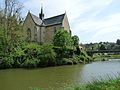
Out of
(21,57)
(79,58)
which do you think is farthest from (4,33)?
(79,58)

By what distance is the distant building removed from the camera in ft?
201

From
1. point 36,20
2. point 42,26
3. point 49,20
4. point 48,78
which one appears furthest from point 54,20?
point 48,78

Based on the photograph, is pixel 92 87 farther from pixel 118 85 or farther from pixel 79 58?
pixel 79 58

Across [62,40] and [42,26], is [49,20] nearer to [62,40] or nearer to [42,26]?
[42,26]

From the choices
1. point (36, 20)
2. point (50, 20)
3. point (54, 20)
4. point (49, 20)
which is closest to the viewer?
point (36, 20)

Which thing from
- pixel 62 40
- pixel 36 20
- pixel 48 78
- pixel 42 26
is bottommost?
pixel 48 78

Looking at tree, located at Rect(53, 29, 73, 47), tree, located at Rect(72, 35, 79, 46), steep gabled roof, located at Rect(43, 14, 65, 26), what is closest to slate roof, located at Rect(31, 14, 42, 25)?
steep gabled roof, located at Rect(43, 14, 65, 26)

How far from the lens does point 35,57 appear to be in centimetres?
3938

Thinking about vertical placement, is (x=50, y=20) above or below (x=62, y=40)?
above

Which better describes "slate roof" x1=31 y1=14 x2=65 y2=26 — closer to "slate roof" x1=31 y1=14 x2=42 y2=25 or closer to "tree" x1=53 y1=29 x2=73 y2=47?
"slate roof" x1=31 y1=14 x2=42 y2=25

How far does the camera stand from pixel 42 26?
63094 millimetres

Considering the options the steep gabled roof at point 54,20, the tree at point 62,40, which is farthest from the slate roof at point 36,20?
the tree at point 62,40

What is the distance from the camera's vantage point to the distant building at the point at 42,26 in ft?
201

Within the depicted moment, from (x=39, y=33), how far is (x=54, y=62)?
24.6 m
